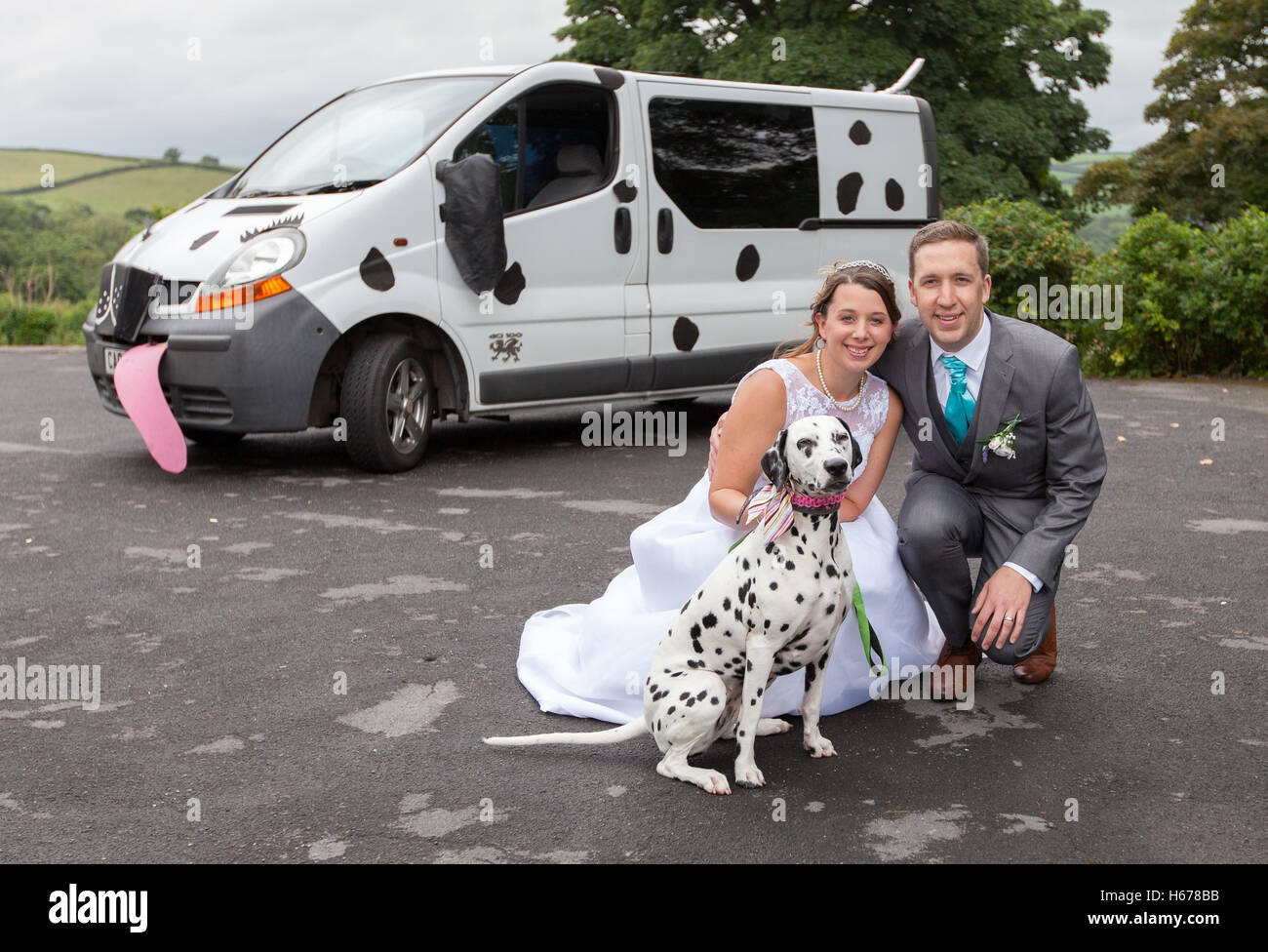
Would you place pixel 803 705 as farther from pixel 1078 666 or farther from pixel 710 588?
pixel 1078 666

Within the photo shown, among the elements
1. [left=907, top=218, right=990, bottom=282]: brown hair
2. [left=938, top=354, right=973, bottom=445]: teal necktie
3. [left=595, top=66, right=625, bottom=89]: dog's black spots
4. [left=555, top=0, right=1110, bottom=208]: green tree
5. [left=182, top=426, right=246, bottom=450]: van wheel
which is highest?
[left=555, top=0, right=1110, bottom=208]: green tree

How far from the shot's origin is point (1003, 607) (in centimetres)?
386

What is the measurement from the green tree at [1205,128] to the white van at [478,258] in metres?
22.3

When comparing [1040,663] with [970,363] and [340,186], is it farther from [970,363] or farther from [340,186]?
[340,186]

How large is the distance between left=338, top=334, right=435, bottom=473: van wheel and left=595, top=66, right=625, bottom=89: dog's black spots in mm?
2228

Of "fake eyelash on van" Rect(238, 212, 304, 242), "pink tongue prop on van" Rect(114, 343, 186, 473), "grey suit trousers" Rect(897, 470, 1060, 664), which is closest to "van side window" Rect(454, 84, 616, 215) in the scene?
"fake eyelash on van" Rect(238, 212, 304, 242)

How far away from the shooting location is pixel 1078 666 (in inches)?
174

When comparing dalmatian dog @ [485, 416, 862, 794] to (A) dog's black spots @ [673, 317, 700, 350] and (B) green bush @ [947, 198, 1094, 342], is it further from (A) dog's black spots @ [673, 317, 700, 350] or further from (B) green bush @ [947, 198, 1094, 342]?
(B) green bush @ [947, 198, 1094, 342]

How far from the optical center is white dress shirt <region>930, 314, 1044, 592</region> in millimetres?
4125

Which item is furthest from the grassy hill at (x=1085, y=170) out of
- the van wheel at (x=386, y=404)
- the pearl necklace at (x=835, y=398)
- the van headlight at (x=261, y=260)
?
the pearl necklace at (x=835, y=398)

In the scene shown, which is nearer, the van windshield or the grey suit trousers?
the grey suit trousers

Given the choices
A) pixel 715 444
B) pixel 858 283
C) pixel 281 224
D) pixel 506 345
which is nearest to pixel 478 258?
pixel 506 345

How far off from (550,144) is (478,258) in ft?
3.40

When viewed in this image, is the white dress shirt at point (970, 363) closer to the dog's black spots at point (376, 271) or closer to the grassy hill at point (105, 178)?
the dog's black spots at point (376, 271)
